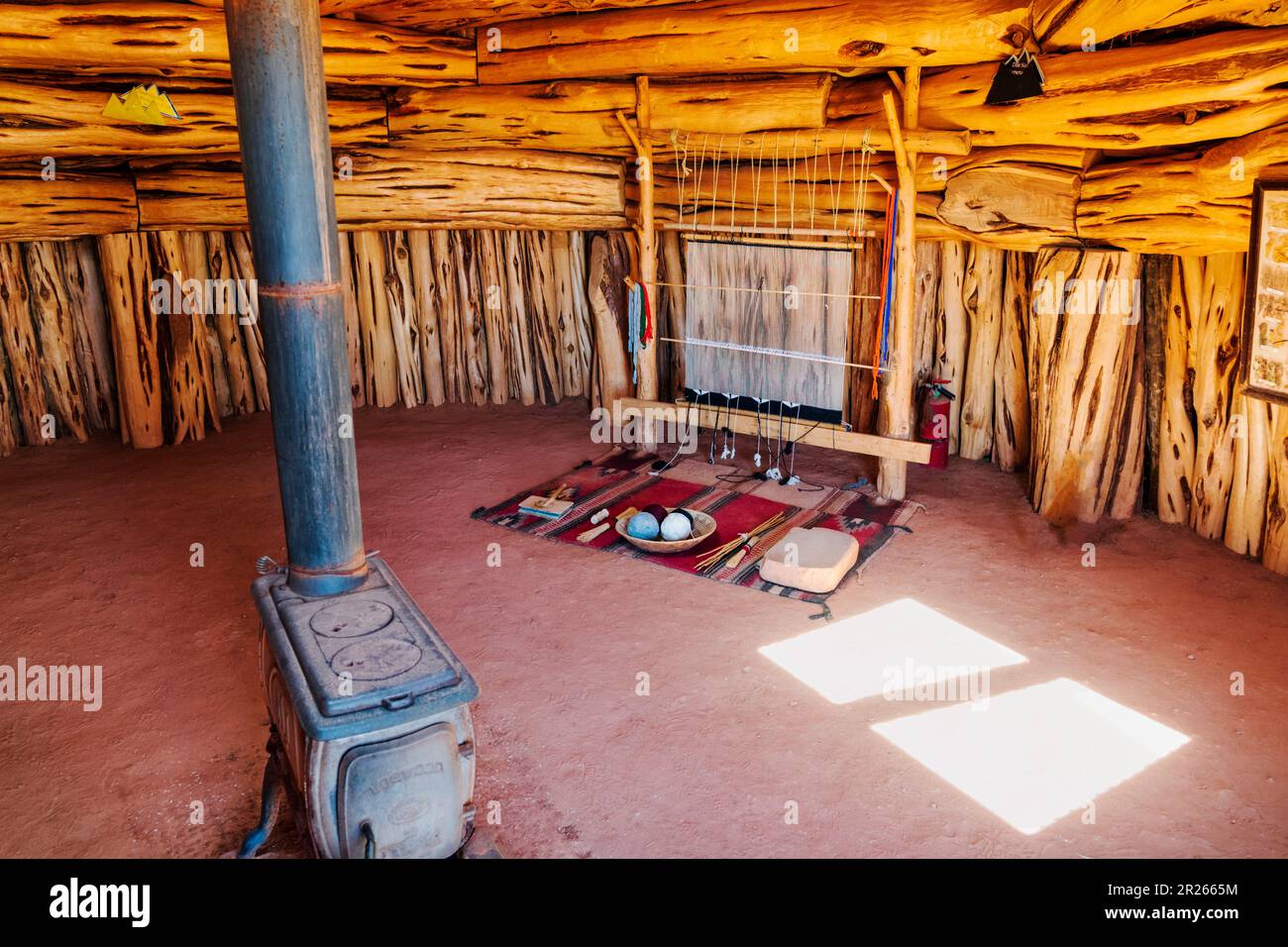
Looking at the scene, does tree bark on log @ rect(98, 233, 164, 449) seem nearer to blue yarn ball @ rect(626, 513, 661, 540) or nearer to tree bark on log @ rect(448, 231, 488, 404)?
tree bark on log @ rect(448, 231, 488, 404)

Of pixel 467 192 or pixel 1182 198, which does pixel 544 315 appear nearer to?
pixel 467 192

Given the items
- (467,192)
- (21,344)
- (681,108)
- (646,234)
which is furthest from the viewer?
(21,344)

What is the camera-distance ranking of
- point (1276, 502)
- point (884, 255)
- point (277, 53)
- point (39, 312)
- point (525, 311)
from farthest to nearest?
1. point (525, 311)
2. point (39, 312)
3. point (884, 255)
4. point (1276, 502)
5. point (277, 53)

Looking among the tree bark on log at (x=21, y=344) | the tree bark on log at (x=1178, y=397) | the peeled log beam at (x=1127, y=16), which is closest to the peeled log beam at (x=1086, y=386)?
the tree bark on log at (x=1178, y=397)

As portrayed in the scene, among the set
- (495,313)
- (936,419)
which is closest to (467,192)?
(495,313)

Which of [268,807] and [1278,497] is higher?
[1278,497]

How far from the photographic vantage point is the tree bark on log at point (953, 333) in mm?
6266

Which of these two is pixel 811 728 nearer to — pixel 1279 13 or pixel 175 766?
pixel 175 766

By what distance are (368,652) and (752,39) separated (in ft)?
12.5

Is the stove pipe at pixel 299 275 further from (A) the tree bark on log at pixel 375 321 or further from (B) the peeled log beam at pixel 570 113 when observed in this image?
(A) the tree bark on log at pixel 375 321

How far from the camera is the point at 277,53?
3.09m

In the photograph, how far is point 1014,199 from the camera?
5.25m

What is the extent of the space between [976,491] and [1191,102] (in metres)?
2.48
